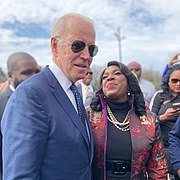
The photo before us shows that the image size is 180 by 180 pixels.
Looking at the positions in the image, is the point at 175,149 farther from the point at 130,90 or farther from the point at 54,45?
the point at 54,45

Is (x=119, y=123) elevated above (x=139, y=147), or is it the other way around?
(x=119, y=123)

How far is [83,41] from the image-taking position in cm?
159

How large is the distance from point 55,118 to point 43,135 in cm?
12

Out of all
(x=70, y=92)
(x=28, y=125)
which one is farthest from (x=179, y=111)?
(x=28, y=125)

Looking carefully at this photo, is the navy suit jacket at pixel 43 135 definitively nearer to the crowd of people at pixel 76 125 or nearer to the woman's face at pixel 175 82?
the crowd of people at pixel 76 125

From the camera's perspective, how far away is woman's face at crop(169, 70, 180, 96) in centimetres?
306

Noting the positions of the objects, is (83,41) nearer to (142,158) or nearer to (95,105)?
(95,105)

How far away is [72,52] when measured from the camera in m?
1.57

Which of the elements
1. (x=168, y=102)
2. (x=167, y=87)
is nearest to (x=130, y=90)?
(x=168, y=102)

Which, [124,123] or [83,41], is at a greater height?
[83,41]

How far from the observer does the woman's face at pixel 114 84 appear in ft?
7.68

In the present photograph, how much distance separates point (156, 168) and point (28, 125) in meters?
1.35

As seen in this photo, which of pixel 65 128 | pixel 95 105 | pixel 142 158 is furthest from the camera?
pixel 95 105

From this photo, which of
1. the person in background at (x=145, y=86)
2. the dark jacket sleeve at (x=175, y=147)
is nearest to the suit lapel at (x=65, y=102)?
the dark jacket sleeve at (x=175, y=147)
